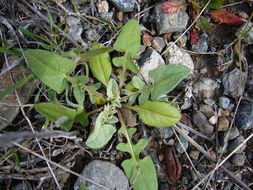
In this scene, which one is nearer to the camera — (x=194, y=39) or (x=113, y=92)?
(x=113, y=92)

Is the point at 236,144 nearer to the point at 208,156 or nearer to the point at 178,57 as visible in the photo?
the point at 208,156

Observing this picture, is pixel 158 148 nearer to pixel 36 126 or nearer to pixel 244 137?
pixel 244 137

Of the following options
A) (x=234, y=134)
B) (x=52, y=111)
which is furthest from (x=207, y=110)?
(x=52, y=111)

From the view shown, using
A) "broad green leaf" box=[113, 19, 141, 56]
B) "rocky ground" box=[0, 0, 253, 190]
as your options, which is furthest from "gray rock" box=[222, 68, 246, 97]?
"broad green leaf" box=[113, 19, 141, 56]

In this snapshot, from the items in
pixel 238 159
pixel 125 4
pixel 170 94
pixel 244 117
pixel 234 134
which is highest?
pixel 125 4

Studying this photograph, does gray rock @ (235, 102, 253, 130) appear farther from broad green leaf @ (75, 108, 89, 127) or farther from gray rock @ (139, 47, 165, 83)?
broad green leaf @ (75, 108, 89, 127)

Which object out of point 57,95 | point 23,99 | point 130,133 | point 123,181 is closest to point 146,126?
point 130,133

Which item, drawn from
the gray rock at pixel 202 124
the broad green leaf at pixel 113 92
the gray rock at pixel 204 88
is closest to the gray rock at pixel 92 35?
the broad green leaf at pixel 113 92
